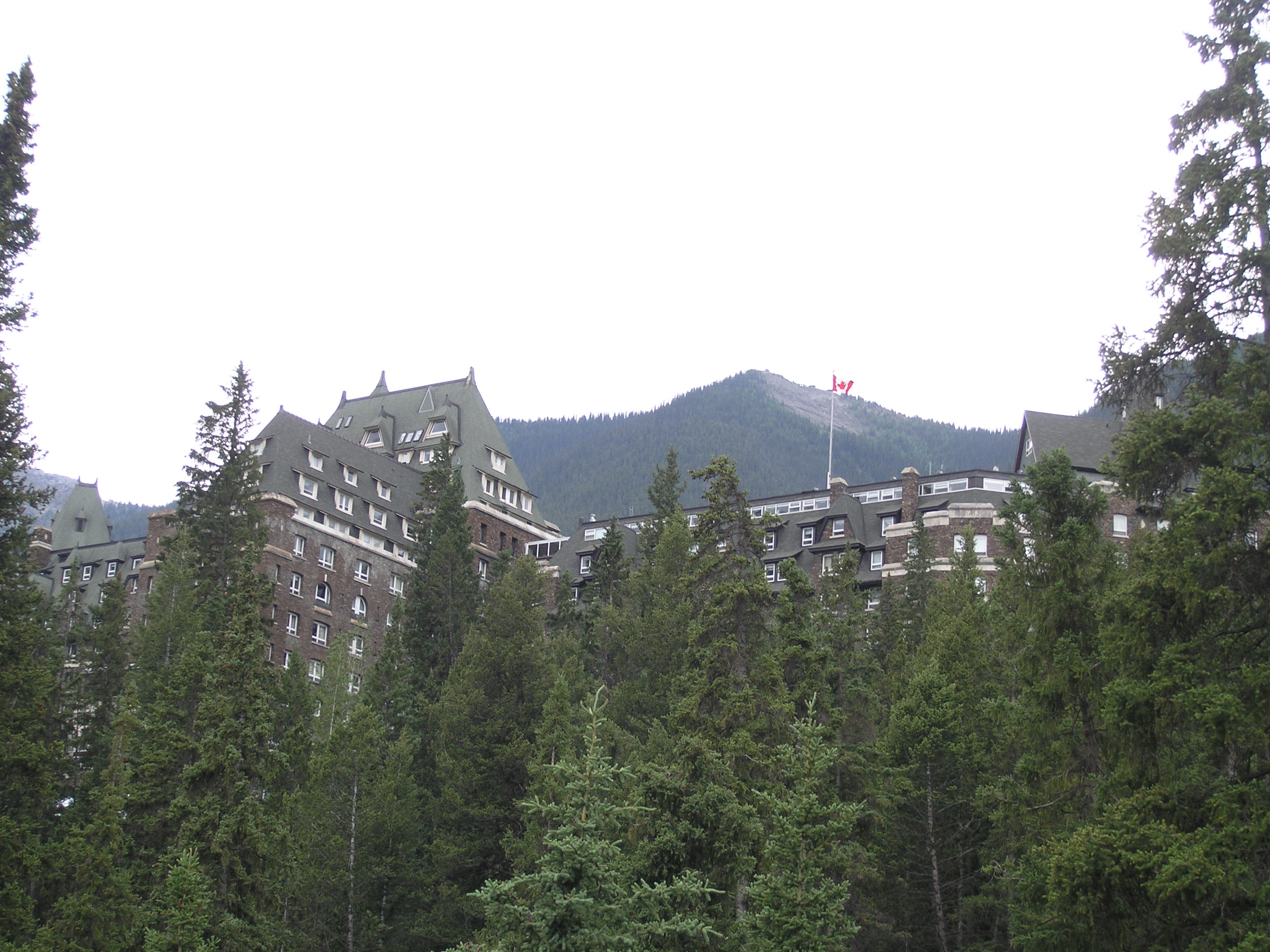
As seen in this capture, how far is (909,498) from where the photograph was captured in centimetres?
7488

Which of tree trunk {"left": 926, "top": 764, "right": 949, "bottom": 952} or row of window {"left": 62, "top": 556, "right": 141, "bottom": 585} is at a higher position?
row of window {"left": 62, "top": 556, "right": 141, "bottom": 585}

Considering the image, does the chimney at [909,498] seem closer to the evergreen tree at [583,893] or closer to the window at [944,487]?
the window at [944,487]

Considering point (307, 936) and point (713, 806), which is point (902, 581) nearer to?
point (307, 936)

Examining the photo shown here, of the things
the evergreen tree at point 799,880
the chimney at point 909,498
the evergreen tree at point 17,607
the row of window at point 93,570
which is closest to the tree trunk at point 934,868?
the evergreen tree at point 799,880

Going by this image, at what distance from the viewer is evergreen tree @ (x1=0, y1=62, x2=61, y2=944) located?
1063 inches

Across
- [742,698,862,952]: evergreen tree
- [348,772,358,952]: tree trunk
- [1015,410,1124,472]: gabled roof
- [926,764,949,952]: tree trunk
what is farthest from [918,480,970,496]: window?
[742,698,862,952]: evergreen tree

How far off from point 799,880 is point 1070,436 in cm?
5867

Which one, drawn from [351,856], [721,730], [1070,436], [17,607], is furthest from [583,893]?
[1070,436]

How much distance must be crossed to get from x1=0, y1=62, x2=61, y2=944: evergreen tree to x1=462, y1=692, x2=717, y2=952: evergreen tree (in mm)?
14754

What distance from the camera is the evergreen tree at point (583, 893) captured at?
16.0 meters

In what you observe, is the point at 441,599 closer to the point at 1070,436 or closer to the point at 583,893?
the point at 1070,436

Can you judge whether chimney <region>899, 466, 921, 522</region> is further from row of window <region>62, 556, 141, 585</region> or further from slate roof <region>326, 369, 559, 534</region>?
row of window <region>62, 556, 141, 585</region>

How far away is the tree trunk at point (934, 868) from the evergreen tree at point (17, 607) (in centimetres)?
2224

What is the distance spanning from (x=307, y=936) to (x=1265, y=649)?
29.9m
